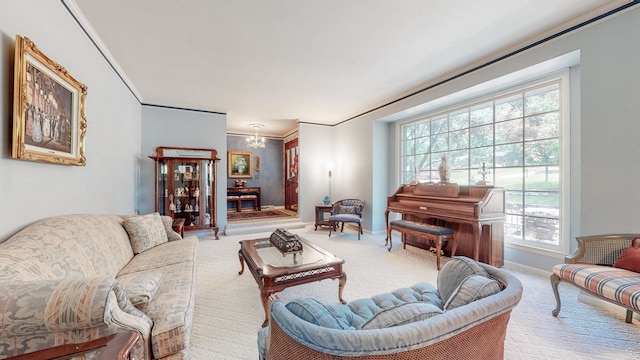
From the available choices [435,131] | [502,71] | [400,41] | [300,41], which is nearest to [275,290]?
[300,41]

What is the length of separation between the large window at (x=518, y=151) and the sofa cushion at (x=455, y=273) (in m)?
2.35

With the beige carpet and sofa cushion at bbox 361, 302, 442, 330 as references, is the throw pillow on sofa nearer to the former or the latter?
the beige carpet

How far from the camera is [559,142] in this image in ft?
9.12

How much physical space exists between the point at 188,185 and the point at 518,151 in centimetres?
539

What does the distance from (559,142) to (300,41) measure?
10.5ft

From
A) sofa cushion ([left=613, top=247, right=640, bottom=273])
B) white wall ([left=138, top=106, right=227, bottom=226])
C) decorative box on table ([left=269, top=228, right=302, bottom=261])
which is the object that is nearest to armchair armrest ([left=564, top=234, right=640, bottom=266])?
sofa cushion ([left=613, top=247, right=640, bottom=273])

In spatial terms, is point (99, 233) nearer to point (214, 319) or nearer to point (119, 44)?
point (214, 319)

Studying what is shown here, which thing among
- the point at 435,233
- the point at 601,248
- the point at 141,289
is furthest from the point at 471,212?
the point at 141,289

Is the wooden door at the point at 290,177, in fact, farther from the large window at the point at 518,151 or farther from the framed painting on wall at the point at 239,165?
the large window at the point at 518,151

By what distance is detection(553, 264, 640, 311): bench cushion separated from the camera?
1.53 metres

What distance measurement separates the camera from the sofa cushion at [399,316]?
82 centimetres

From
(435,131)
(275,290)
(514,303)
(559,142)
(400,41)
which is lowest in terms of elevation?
(275,290)

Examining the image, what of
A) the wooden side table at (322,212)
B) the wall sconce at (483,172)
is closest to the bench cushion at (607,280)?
the wall sconce at (483,172)

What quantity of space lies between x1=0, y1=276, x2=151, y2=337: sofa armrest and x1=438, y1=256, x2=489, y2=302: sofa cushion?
1.68 metres
